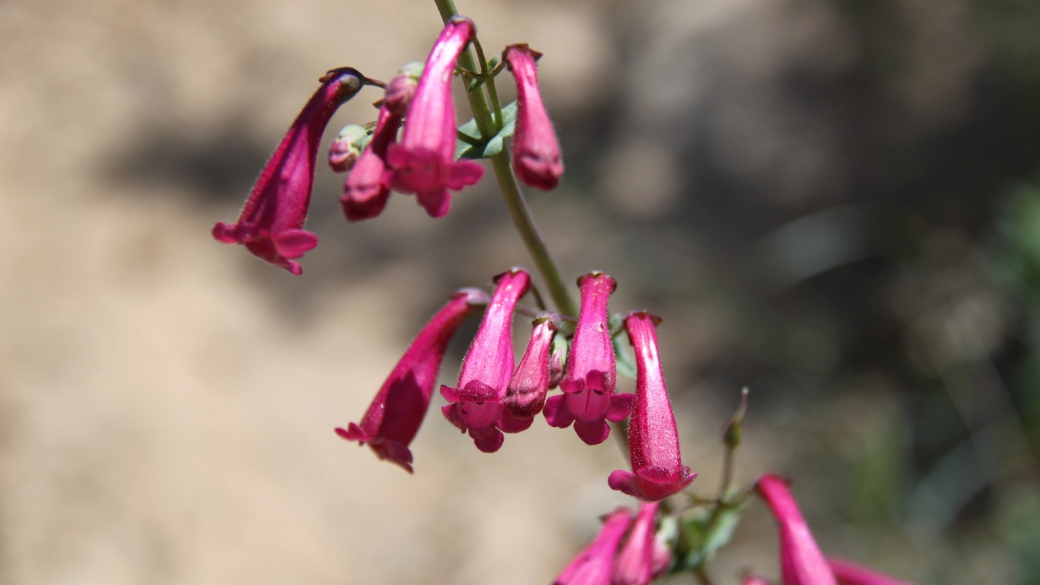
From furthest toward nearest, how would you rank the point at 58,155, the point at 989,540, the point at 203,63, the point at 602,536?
1. the point at 203,63
2. the point at 58,155
3. the point at 989,540
4. the point at 602,536

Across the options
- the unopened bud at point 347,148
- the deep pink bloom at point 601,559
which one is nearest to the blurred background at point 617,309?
the deep pink bloom at point 601,559

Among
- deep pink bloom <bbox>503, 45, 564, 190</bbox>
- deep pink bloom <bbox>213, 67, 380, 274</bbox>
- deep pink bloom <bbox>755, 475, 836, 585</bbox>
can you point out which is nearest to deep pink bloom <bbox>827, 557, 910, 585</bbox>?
deep pink bloom <bbox>755, 475, 836, 585</bbox>

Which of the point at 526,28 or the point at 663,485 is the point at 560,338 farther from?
the point at 526,28

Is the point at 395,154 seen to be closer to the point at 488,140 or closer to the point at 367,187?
the point at 367,187

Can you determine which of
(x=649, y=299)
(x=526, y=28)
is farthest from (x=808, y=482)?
(x=526, y=28)

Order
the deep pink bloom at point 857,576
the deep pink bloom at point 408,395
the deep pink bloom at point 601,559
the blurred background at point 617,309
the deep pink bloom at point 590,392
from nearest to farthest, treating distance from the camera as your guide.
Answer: the deep pink bloom at point 590,392
the deep pink bloom at point 408,395
the deep pink bloom at point 601,559
the deep pink bloom at point 857,576
the blurred background at point 617,309

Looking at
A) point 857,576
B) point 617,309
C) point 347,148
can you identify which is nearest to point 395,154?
point 347,148

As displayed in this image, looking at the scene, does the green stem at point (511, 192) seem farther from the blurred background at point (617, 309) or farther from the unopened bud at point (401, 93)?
the blurred background at point (617, 309)
